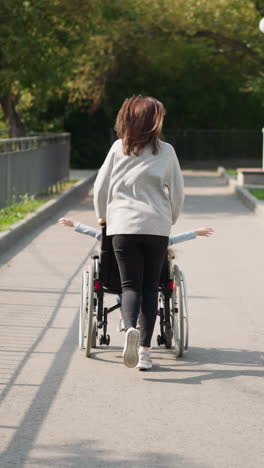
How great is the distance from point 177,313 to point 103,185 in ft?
3.56

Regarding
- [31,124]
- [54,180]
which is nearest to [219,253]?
[54,180]

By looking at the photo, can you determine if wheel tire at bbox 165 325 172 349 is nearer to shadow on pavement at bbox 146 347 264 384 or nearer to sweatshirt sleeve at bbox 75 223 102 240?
shadow on pavement at bbox 146 347 264 384

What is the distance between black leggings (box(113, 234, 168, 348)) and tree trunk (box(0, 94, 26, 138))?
19.9 metres

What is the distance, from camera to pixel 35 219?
17062 mm

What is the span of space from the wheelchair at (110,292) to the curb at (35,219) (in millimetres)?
6195

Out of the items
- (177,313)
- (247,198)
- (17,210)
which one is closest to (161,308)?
(177,313)

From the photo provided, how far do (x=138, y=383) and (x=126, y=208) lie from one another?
1.14 meters

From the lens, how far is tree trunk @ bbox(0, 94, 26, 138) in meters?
26.4

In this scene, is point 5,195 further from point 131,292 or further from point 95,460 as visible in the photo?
point 95,460

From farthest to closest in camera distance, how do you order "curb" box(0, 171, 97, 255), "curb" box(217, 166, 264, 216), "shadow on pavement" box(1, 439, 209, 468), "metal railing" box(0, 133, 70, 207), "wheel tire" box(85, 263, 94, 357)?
"curb" box(217, 166, 264, 216), "metal railing" box(0, 133, 70, 207), "curb" box(0, 171, 97, 255), "wheel tire" box(85, 263, 94, 357), "shadow on pavement" box(1, 439, 209, 468)

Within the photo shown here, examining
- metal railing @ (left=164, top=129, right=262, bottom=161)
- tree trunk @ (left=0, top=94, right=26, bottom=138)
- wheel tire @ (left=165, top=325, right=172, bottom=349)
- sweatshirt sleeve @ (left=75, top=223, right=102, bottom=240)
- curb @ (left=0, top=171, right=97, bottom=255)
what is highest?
sweatshirt sleeve @ (left=75, top=223, right=102, bottom=240)

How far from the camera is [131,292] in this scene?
22.4ft

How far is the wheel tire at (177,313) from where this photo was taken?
6996 mm

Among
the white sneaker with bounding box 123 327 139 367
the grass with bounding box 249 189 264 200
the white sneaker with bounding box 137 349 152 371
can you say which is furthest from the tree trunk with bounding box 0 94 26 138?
the white sneaker with bounding box 123 327 139 367
